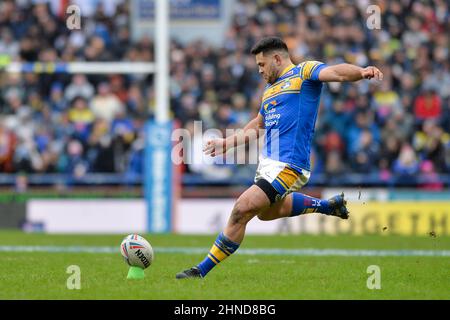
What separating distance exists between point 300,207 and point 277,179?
66cm

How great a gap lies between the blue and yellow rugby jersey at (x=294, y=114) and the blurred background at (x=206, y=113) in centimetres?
1023

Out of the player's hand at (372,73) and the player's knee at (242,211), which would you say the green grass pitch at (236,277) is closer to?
the player's knee at (242,211)

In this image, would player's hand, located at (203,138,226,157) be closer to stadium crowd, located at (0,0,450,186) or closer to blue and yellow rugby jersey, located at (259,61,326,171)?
blue and yellow rugby jersey, located at (259,61,326,171)

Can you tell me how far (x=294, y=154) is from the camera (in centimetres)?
914

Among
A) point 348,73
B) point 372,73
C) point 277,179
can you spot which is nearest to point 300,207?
point 277,179

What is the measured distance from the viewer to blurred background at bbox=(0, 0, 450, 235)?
66.4 ft

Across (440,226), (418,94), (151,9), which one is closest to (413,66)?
(418,94)

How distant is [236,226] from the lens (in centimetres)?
904

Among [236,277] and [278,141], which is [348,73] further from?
[236,277]

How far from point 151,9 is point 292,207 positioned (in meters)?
11.9

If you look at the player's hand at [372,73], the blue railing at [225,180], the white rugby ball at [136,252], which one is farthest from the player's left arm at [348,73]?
the blue railing at [225,180]

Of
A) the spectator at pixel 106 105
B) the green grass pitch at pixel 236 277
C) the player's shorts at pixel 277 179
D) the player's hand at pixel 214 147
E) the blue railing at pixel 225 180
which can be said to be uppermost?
the spectator at pixel 106 105

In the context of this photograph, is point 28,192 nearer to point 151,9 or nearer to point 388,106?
point 151,9

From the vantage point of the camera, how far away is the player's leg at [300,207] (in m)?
9.48
